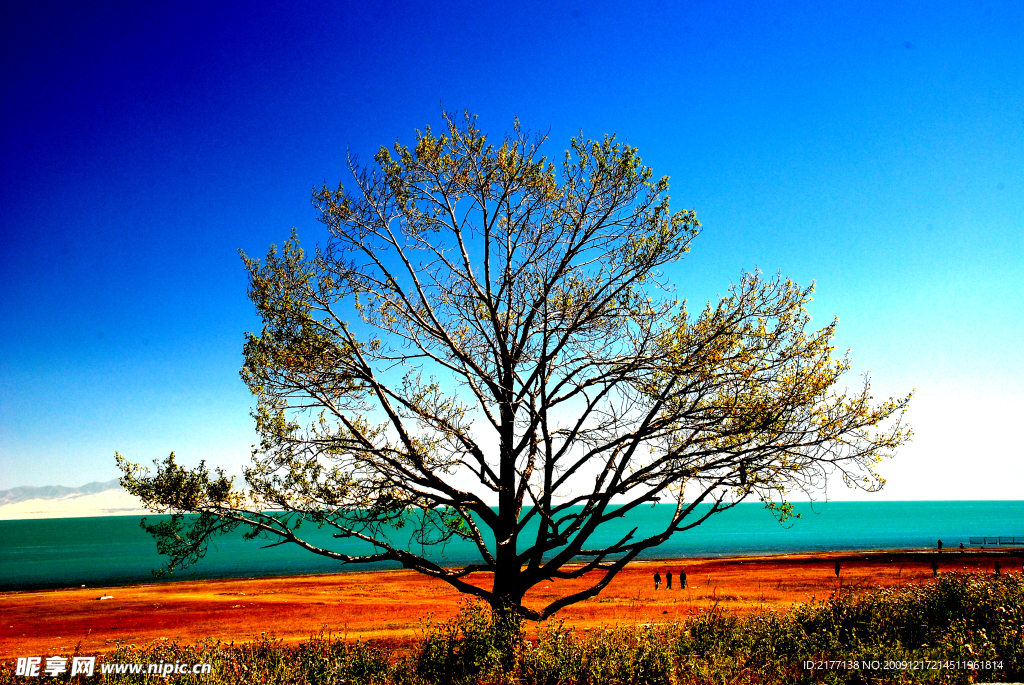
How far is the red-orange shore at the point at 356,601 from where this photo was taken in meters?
24.5

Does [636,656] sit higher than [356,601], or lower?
higher

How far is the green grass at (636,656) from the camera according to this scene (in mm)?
7320

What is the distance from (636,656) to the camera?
784 cm

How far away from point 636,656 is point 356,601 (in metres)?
31.7

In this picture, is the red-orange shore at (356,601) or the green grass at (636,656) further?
the red-orange shore at (356,601)

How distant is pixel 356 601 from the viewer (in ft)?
115

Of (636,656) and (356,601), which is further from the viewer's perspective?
(356,601)

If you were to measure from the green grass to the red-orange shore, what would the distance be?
1001 centimetres

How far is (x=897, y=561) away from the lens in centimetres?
5028

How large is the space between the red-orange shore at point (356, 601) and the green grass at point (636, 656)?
10014 mm

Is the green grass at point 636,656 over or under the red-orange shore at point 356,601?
over

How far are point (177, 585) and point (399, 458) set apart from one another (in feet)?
158

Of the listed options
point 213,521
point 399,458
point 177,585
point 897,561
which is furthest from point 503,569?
point 897,561

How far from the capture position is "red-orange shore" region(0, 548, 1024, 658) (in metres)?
24.5
